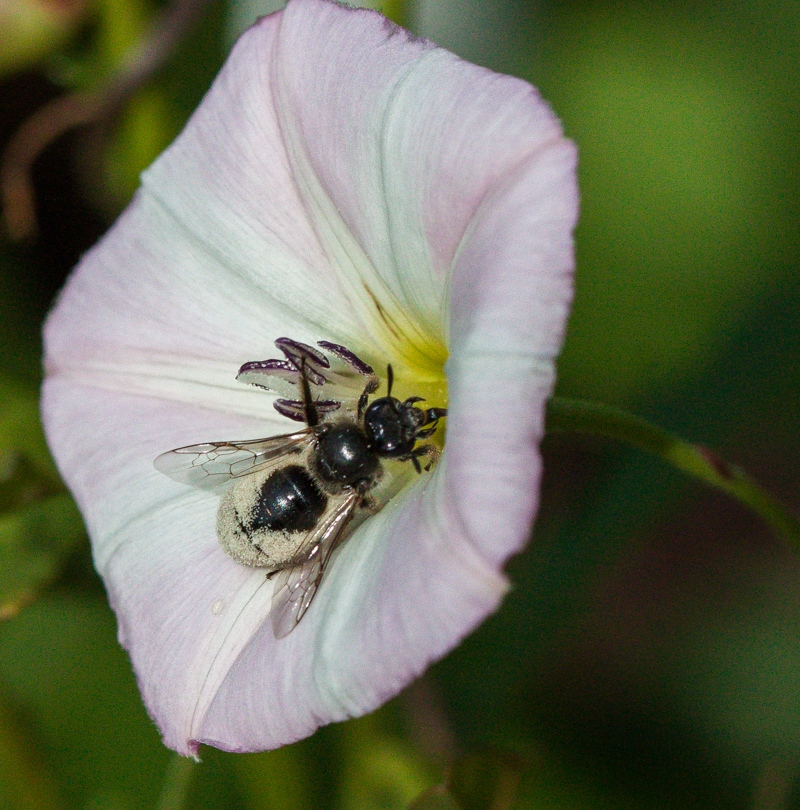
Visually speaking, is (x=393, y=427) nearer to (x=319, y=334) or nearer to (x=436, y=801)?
(x=319, y=334)

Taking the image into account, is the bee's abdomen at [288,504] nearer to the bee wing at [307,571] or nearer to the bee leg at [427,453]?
the bee wing at [307,571]

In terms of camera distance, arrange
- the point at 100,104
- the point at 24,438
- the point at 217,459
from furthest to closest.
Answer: the point at 100,104 → the point at 24,438 → the point at 217,459

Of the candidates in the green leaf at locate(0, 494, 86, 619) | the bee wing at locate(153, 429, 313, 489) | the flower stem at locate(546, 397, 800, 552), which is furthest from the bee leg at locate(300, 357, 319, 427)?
the green leaf at locate(0, 494, 86, 619)

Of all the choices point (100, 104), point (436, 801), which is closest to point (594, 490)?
point (436, 801)

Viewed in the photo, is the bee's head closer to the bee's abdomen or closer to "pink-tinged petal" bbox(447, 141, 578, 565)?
the bee's abdomen

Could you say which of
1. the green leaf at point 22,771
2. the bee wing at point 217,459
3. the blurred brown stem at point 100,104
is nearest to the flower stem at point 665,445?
the bee wing at point 217,459
